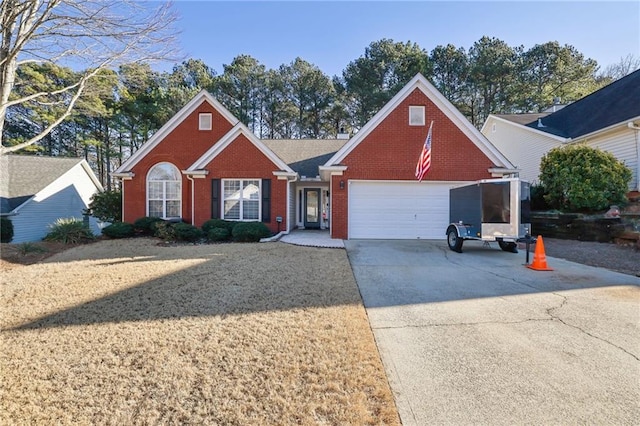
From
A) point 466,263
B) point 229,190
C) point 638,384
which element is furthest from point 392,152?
point 638,384

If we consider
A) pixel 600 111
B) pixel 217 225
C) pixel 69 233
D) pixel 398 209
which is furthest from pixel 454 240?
pixel 69 233

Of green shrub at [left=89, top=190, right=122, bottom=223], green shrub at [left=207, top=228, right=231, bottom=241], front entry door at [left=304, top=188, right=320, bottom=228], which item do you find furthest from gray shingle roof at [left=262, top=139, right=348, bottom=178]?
green shrub at [left=89, top=190, right=122, bottom=223]

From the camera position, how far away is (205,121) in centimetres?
1530

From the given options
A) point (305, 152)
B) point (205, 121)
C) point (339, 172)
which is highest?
point (205, 121)

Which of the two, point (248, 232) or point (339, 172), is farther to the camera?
point (339, 172)

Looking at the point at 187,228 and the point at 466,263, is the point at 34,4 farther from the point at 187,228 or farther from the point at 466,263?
the point at 466,263

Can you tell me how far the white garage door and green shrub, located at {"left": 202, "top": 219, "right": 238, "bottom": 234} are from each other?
192 inches

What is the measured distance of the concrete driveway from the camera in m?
2.49

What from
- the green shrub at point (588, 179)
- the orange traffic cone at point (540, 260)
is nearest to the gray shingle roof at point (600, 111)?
the green shrub at point (588, 179)

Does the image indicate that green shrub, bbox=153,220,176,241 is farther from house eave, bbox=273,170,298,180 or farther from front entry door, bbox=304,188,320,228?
front entry door, bbox=304,188,320,228

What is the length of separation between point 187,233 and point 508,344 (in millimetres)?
11247

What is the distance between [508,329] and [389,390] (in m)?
2.25

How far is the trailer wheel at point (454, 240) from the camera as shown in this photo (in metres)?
9.37

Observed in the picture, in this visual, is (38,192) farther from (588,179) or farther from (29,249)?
(588,179)
